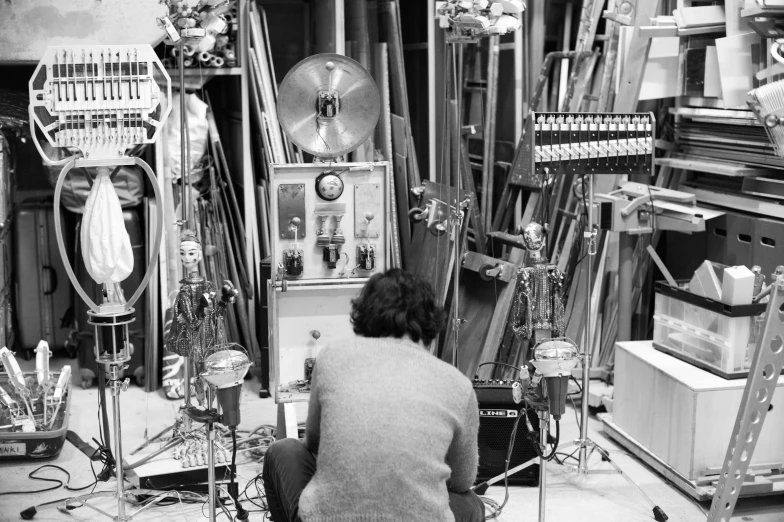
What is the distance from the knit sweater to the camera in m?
2.59

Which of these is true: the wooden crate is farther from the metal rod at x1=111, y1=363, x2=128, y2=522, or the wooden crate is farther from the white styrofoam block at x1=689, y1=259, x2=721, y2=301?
the metal rod at x1=111, y1=363, x2=128, y2=522

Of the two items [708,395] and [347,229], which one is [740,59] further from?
[347,229]

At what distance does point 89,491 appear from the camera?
4.16m

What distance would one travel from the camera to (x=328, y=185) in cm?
434

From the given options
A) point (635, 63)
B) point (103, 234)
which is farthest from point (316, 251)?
point (635, 63)

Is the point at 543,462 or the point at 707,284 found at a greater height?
the point at 707,284

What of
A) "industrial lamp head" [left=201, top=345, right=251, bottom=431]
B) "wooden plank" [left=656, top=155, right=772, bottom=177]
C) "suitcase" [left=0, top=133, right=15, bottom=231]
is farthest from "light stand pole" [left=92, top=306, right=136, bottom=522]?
"wooden plank" [left=656, top=155, right=772, bottom=177]

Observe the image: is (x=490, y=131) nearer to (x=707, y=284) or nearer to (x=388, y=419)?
(x=707, y=284)

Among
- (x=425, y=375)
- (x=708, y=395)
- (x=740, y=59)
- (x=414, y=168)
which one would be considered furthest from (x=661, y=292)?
(x=425, y=375)

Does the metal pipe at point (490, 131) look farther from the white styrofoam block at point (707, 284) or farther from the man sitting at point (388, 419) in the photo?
the man sitting at point (388, 419)

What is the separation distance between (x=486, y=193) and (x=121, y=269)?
2.56m

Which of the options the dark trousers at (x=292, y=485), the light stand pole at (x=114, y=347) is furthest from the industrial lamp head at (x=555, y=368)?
the light stand pole at (x=114, y=347)

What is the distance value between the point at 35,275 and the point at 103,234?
8.41 ft

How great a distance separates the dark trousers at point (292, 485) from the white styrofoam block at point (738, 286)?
1.58m
